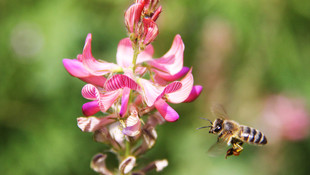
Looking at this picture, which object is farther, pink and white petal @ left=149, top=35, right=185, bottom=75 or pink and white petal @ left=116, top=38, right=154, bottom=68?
pink and white petal @ left=116, top=38, right=154, bottom=68

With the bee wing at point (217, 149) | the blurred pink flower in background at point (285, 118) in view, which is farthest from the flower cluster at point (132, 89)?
the blurred pink flower in background at point (285, 118)

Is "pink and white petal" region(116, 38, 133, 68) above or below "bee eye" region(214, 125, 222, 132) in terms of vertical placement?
above

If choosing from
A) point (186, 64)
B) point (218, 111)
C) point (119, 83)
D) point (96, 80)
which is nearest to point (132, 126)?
point (119, 83)

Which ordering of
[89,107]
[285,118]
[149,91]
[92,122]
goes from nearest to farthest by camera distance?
[89,107], [149,91], [92,122], [285,118]

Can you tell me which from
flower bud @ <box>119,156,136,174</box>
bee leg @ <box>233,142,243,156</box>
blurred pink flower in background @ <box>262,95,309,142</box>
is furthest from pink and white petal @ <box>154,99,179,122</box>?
blurred pink flower in background @ <box>262,95,309,142</box>

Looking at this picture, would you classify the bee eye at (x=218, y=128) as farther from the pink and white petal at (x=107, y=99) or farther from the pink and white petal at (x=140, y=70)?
the pink and white petal at (x=107, y=99)

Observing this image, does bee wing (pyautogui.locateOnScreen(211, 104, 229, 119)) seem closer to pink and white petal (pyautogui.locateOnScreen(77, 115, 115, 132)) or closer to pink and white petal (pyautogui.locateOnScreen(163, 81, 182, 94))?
pink and white petal (pyautogui.locateOnScreen(163, 81, 182, 94))

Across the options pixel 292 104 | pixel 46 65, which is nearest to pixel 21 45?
pixel 46 65

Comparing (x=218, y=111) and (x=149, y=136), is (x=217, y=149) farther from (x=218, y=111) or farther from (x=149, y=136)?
(x=149, y=136)

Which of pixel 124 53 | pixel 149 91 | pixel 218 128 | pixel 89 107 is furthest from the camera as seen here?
pixel 218 128
